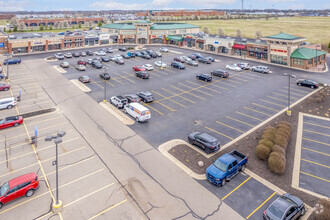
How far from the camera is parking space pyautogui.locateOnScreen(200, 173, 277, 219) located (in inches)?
675

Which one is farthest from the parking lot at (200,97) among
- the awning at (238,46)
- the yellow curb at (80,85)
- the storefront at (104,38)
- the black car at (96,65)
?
the storefront at (104,38)

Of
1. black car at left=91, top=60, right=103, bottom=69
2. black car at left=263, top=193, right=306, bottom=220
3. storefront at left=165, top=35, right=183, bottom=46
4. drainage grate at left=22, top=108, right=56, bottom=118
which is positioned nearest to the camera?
black car at left=263, top=193, right=306, bottom=220

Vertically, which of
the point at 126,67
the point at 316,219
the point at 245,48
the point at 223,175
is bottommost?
the point at 316,219

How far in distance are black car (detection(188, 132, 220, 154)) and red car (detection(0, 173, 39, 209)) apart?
15778 millimetres

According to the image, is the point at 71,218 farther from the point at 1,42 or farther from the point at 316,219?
the point at 1,42

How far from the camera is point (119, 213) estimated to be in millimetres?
16609

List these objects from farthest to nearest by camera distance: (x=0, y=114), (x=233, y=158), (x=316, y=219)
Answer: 1. (x=0, y=114)
2. (x=233, y=158)
3. (x=316, y=219)

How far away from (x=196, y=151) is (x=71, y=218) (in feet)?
45.0

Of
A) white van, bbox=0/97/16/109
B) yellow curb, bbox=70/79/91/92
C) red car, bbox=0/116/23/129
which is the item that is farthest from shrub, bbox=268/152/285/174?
white van, bbox=0/97/16/109

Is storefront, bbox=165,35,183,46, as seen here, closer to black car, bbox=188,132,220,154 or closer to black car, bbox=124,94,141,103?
black car, bbox=124,94,141,103

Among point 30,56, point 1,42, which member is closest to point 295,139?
point 30,56

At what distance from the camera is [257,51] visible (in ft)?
225

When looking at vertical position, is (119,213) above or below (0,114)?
below

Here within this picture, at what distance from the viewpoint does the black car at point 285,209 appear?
1566 centimetres
